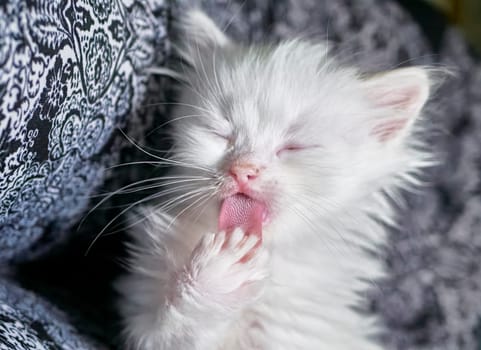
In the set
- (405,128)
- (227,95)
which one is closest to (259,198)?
(227,95)

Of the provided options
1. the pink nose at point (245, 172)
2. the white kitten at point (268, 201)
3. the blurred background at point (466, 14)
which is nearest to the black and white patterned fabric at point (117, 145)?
the white kitten at point (268, 201)

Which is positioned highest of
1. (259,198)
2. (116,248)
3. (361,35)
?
(361,35)

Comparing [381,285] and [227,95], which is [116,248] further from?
[381,285]

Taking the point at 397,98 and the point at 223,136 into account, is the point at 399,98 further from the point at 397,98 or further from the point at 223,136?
the point at 223,136

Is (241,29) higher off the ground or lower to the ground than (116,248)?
higher

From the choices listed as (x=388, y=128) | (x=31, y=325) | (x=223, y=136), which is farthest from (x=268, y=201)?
(x=31, y=325)

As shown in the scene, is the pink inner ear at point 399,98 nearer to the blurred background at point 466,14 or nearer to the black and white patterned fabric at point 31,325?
the black and white patterned fabric at point 31,325

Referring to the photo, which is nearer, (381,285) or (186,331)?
(186,331)

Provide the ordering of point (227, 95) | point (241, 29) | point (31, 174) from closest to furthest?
1. point (31, 174)
2. point (227, 95)
3. point (241, 29)
